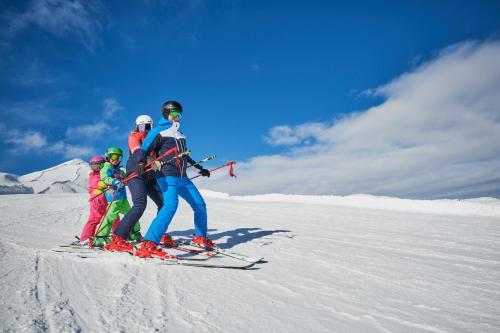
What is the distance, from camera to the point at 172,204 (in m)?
5.00

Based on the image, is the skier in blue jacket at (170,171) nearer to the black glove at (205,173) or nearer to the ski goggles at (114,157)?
the black glove at (205,173)

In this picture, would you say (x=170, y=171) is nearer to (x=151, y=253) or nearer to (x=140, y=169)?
(x=140, y=169)

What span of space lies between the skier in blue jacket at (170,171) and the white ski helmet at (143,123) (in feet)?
2.21

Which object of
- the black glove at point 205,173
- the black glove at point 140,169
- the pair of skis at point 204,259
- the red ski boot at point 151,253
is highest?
the black glove at point 205,173

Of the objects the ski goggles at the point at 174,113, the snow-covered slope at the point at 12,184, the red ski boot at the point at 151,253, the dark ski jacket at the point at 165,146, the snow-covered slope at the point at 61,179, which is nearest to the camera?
the red ski boot at the point at 151,253

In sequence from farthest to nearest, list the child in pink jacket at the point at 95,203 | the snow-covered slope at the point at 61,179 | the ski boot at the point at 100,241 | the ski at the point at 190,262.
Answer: the snow-covered slope at the point at 61,179 < the child in pink jacket at the point at 95,203 < the ski boot at the point at 100,241 < the ski at the point at 190,262

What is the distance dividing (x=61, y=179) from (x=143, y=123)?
87026 mm

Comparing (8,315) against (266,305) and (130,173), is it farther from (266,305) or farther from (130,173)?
(130,173)

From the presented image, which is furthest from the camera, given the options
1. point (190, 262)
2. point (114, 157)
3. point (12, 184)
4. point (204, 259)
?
point (12, 184)

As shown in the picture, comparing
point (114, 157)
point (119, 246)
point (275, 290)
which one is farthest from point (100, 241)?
point (275, 290)

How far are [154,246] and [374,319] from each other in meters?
3.23

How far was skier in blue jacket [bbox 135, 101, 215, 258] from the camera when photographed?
4.92 m

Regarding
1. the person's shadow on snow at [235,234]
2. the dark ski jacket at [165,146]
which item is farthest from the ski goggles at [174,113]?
the person's shadow on snow at [235,234]

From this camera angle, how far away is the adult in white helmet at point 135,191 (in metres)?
5.13
